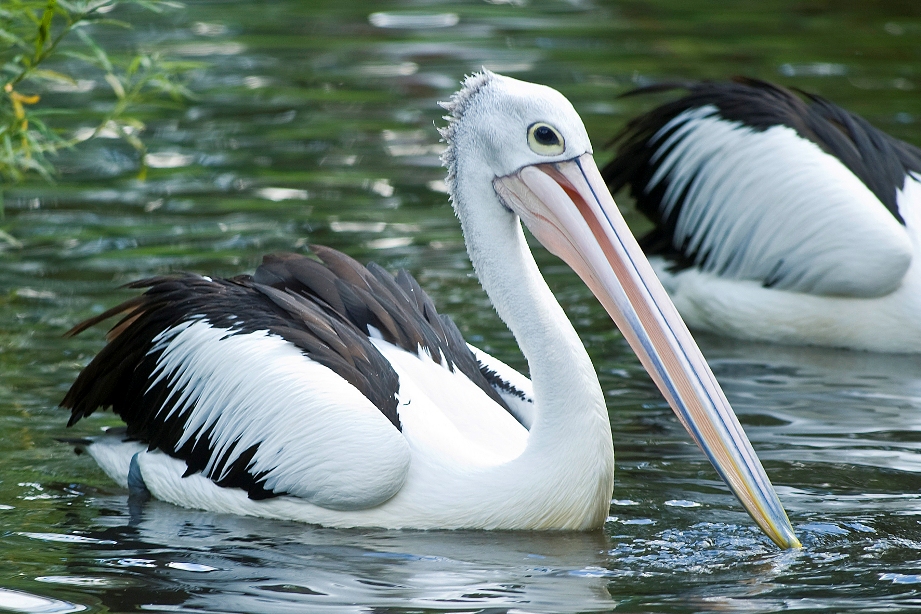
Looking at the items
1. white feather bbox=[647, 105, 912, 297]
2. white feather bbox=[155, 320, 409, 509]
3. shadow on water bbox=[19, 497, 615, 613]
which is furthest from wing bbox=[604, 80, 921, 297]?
white feather bbox=[155, 320, 409, 509]

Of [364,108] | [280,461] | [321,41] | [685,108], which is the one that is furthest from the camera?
[321,41]

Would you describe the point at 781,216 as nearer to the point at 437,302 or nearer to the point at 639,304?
the point at 437,302

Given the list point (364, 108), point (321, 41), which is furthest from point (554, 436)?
point (321, 41)

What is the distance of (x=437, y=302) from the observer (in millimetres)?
7020

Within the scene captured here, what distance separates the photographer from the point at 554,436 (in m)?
4.44

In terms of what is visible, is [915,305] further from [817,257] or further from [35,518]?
[35,518]

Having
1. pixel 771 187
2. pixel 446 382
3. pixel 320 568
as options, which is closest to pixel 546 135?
pixel 446 382

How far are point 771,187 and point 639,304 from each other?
8.86 feet

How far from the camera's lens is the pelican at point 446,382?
14.3ft

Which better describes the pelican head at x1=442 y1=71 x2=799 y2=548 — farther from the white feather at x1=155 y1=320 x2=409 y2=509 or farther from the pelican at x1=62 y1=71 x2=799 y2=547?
the white feather at x1=155 y1=320 x2=409 y2=509

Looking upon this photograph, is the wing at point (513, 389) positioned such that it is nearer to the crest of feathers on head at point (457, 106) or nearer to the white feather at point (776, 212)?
the crest of feathers on head at point (457, 106)

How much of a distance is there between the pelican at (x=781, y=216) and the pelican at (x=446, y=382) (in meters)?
2.15

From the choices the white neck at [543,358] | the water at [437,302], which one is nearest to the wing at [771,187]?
the water at [437,302]

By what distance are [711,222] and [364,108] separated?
4.21 meters
